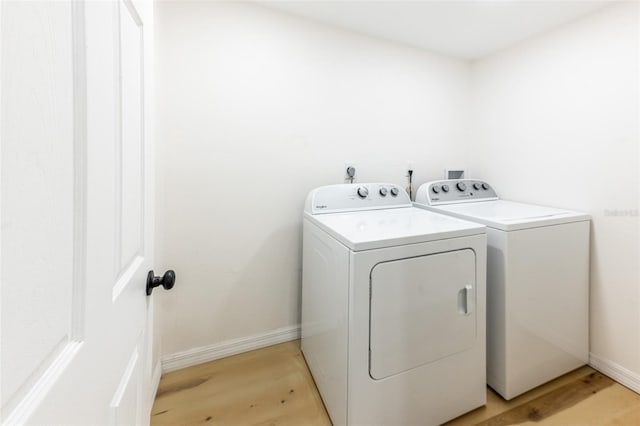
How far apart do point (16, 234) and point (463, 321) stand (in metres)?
1.54

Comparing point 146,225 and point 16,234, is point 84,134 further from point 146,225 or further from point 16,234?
point 146,225

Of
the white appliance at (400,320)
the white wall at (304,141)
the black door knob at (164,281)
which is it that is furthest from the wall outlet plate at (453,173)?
the black door knob at (164,281)

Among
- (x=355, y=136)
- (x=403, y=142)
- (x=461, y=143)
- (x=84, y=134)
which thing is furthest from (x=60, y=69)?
(x=461, y=143)

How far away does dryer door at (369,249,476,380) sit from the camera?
1179mm

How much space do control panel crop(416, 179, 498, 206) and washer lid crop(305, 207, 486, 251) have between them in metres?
0.39

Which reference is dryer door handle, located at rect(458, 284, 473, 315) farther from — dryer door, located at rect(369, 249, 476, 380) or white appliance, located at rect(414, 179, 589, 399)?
white appliance, located at rect(414, 179, 589, 399)

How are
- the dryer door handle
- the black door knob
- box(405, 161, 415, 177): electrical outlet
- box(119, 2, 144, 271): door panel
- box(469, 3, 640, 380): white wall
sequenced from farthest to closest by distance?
box(405, 161, 415, 177): electrical outlet → box(469, 3, 640, 380): white wall → the dryer door handle → the black door knob → box(119, 2, 144, 271): door panel

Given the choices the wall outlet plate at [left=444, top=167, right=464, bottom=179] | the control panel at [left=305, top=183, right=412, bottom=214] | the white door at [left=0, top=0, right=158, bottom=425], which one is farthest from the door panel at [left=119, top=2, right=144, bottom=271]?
the wall outlet plate at [left=444, top=167, right=464, bottom=179]

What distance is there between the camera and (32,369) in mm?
280

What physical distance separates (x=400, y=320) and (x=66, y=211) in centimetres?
119

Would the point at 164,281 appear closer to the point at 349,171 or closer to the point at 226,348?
the point at 226,348

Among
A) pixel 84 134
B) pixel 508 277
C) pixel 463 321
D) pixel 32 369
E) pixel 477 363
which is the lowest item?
pixel 477 363

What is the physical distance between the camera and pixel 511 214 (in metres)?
1.66

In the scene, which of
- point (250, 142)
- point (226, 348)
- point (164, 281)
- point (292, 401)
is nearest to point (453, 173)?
point (250, 142)
